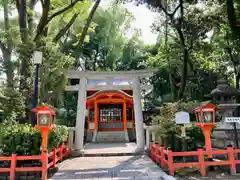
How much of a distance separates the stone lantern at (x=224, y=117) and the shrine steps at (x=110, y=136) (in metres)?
7.23

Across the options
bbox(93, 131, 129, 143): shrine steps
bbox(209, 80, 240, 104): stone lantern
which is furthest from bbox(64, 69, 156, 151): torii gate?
bbox(93, 131, 129, 143): shrine steps

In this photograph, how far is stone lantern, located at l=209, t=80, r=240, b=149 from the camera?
6488 mm

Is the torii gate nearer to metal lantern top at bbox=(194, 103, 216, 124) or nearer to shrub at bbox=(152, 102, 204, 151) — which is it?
shrub at bbox=(152, 102, 204, 151)

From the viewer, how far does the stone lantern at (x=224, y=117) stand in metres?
6.49

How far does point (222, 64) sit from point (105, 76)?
45.7 ft

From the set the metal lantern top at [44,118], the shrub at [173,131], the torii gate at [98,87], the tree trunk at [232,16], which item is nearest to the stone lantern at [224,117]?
the shrub at [173,131]

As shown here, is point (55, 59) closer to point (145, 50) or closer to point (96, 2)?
point (96, 2)

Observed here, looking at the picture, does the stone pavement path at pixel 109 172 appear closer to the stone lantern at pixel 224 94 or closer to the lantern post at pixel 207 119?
the lantern post at pixel 207 119

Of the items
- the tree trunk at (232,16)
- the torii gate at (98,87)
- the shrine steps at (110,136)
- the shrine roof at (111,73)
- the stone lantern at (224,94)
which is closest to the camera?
the tree trunk at (232,16)

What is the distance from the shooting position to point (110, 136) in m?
14.7

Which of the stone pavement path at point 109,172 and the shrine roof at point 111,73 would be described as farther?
the shrine roof at point 111,73

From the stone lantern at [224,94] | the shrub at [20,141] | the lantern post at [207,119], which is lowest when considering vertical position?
the shrub at [20,141]

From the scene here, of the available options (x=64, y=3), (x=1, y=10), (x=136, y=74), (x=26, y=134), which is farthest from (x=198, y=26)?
(x=1, y=10)

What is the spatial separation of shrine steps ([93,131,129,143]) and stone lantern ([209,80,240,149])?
7.23 meters
